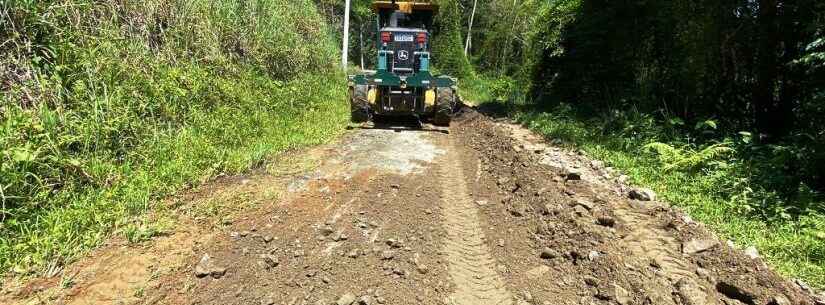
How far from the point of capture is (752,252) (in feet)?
13.3

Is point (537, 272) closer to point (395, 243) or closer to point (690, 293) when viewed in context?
point (690, 293)

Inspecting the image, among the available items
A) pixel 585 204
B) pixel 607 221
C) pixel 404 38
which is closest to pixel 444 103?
pixel 404 38

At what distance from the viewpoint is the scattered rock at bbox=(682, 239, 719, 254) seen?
4.12 m

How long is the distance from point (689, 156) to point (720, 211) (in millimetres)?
1742

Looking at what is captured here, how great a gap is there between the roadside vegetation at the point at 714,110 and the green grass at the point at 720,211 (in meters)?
0.01

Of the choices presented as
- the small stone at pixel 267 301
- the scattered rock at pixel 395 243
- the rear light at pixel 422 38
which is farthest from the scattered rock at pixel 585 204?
the rear light at pixel 422 38

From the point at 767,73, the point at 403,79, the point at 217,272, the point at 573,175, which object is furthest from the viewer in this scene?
the point at 403,79

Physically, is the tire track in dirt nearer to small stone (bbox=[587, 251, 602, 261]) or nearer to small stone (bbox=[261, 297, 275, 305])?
small stone (bbox=[587, 251, 602, 261])

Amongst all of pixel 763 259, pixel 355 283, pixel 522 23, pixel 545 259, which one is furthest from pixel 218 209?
pixel 522 23

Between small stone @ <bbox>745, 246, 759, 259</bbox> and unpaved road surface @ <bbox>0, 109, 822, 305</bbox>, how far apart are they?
71 millimetres

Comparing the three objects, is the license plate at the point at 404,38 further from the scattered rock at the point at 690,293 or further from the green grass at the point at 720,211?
the scattered rock at the point at 690,293

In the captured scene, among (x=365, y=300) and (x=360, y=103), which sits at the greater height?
(x=360, y=103)

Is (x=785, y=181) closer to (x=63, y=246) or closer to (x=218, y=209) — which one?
(x=218, y=209)

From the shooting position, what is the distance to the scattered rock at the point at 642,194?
5.41 m
